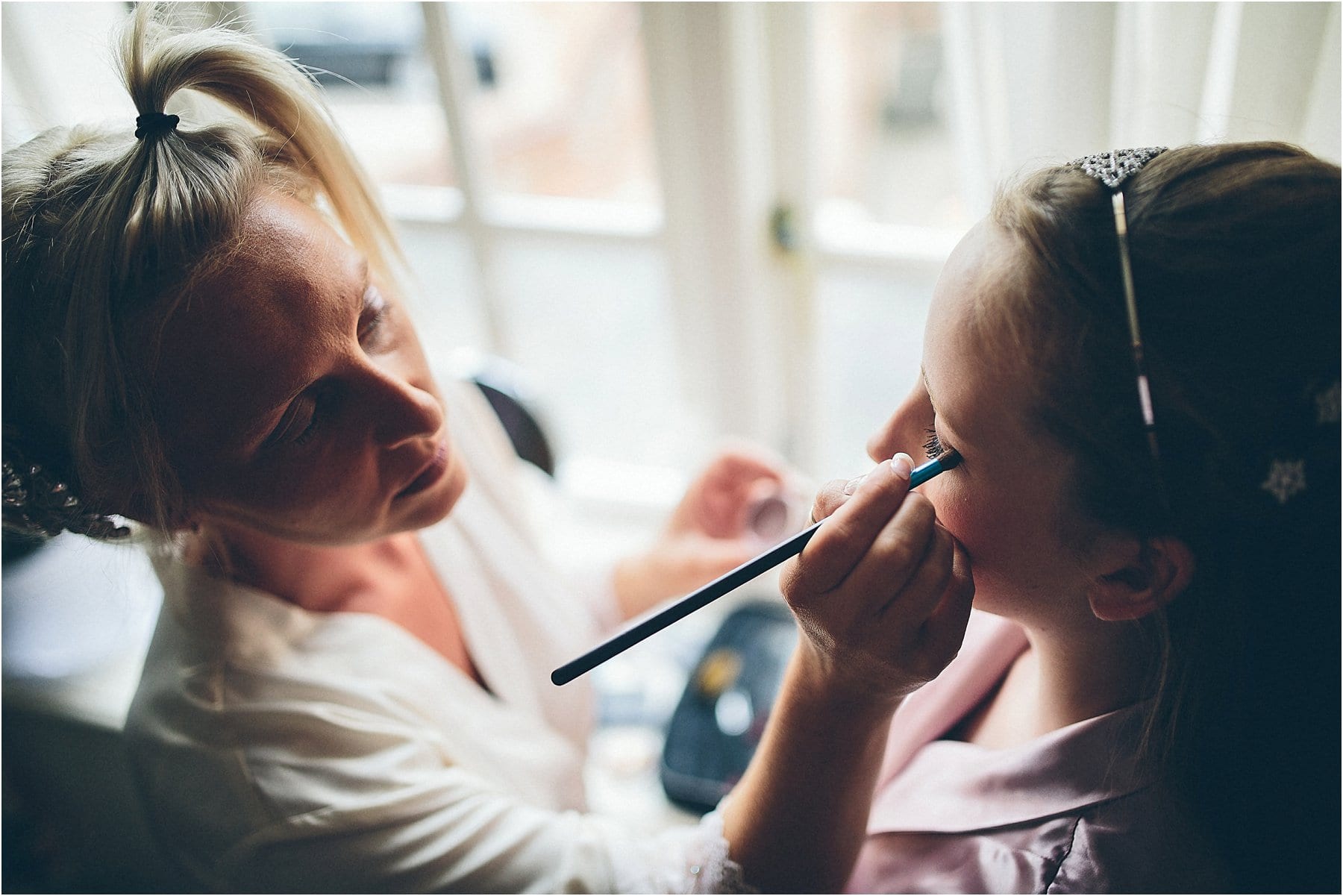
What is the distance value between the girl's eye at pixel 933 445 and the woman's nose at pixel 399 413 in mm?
398

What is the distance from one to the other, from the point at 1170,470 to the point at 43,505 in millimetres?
819

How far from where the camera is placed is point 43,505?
0.69 meters

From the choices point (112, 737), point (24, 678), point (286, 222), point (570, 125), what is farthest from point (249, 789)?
point (570, 125)

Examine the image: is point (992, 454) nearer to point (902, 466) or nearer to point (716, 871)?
point (902, 466)

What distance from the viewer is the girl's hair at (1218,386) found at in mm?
471

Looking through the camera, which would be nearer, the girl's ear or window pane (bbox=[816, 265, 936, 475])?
the girl's ear

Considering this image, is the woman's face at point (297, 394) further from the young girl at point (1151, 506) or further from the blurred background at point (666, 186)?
the young girl at point (1151, 506)

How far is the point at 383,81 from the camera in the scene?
1.56 m

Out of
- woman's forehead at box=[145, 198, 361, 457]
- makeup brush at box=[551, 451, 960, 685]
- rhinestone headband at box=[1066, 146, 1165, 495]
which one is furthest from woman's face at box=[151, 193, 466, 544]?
rhinestone headband at box=[1066, 146, 1165, 495]

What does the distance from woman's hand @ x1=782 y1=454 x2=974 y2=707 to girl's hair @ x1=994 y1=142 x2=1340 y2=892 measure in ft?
0.32

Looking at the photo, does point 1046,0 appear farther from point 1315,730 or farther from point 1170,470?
point 1315,730

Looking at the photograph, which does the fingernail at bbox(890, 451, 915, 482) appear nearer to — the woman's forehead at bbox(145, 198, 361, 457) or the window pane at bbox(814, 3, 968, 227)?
the woman's forehead at bbox(145, 198, 361, 457)

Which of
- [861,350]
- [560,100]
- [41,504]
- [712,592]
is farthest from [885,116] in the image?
[41,504]

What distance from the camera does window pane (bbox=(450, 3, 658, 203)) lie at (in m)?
1.31
